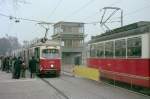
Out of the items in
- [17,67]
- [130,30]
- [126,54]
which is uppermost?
[130,30]

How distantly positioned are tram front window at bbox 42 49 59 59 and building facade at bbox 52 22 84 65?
194ft

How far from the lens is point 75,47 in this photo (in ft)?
307

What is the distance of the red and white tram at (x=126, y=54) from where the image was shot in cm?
1823

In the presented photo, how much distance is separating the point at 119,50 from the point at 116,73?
4.71 ft

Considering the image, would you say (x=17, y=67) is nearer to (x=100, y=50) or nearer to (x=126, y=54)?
(x=100, y=50)

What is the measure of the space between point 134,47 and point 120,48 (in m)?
2.58

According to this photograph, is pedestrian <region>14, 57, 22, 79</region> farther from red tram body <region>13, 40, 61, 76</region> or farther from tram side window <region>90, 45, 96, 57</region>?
tram side window <region>90, 45, 96, 57</region>

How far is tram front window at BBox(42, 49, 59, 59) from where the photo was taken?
107ft

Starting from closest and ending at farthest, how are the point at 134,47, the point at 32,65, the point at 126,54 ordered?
the point at 134,47
the point at 126,54
the point at 32,65

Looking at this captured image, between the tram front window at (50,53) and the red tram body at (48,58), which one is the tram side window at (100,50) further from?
the tram front window at (50,53)

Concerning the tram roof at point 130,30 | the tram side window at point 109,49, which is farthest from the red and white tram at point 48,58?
the tram side window at point 109,49

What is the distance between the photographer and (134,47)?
19.6 meters

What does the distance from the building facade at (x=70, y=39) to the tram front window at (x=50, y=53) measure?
59229mm

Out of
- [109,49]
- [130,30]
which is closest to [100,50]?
[109,49]
